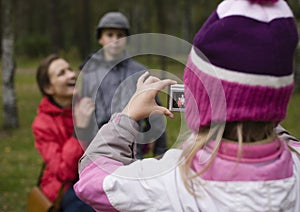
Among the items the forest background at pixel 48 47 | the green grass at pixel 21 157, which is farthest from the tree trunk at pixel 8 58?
the green grass at pixel 21 157

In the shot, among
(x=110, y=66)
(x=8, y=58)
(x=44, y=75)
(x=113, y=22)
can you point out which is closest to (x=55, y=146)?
(x=44, y=75)

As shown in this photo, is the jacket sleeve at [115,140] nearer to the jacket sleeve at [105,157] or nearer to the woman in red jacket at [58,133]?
Result: the jacket sleeve at [105,157]

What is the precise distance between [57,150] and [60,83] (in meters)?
0.57

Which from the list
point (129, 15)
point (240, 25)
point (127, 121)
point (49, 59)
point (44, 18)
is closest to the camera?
point (240, 25)

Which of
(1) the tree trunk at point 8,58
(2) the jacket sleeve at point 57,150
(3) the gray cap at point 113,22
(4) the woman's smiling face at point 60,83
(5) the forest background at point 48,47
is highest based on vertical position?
(3) the gray cap at point 113,22

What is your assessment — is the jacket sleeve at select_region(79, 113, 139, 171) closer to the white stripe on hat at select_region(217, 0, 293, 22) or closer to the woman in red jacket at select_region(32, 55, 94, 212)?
the white stripe on hat at select_region(217, 0, 293, 22)

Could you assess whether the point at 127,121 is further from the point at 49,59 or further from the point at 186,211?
the point at 49,59

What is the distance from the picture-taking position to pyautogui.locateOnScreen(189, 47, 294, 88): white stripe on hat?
144 cm

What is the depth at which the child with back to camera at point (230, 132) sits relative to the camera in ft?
4.72

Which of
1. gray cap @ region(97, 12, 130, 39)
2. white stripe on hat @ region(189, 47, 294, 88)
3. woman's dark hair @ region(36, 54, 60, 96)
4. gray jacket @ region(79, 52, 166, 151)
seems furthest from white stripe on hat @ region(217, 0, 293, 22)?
gray cap @ region(97, 12, 130, 39)

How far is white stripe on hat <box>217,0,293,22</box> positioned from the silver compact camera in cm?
25

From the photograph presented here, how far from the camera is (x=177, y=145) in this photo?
1.62 m

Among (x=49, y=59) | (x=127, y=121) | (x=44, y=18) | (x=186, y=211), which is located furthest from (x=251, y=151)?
(x=44, y=18)

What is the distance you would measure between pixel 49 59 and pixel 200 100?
3237mm
